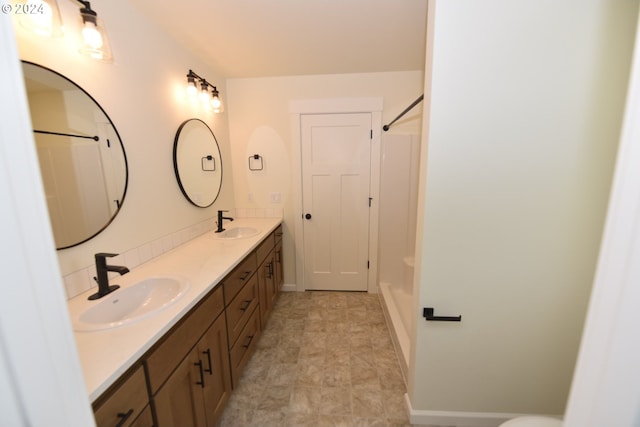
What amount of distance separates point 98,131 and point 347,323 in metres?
2.34

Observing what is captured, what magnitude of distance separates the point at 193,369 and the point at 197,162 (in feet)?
5.23

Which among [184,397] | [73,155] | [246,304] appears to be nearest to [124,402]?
[184,397]

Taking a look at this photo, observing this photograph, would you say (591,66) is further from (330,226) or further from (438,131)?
(330,226)

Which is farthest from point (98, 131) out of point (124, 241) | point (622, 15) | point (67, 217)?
point (622, 15)

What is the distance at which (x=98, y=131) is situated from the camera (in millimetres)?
1270

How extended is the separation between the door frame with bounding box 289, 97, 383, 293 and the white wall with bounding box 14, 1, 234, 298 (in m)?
1.02

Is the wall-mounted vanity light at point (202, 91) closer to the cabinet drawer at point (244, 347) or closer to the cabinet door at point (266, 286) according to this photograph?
the cabinet door at point (266, 286)

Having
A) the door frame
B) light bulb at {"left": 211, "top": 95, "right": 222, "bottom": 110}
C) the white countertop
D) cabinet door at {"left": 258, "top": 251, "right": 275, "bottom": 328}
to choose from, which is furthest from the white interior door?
the white countertop

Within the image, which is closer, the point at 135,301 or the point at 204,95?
the point at 135,301

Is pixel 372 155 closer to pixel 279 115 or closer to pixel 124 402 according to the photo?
pixel 279 115

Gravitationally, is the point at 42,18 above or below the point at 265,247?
above

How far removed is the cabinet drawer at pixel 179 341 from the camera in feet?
2.89

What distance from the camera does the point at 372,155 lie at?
2.64 meters

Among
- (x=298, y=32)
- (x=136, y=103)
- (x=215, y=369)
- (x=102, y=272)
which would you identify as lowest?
(x=215, y=369)
